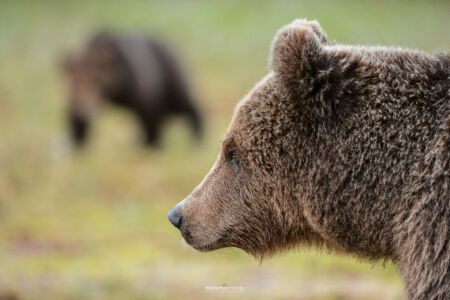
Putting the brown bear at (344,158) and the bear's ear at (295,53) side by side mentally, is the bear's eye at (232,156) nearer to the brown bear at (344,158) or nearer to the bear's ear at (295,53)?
the brown bear at (344,158)

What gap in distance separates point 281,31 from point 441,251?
1.43 metres

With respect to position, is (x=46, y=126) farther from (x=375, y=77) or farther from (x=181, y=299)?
(x=375, y=77)

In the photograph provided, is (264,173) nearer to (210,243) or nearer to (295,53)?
(210,243)

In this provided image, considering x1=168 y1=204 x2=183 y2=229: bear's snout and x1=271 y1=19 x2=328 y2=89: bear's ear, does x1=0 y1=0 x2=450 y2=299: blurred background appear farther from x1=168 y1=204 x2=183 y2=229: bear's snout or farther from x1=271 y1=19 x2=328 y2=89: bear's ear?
x1=271 y1=19 x2=328 y2=89: bear's ear

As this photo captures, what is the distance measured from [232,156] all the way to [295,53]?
80 centimetres

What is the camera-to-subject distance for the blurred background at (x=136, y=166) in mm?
7180

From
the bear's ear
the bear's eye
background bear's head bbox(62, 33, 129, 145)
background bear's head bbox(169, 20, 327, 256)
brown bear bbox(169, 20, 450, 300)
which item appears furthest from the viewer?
background bear's head bbox(62, 33, 129, 145)

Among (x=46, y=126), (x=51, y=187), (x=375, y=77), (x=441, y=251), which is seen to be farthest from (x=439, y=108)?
(x=46, y=126)

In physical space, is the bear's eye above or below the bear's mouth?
above

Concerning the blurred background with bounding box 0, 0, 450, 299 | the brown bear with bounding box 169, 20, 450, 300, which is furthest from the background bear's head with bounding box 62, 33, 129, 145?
the brown bear with bounding box 169, 20, 450, 300

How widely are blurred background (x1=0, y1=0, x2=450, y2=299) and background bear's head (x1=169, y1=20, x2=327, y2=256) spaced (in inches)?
13.3

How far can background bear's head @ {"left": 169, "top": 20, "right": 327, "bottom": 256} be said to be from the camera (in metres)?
3.83

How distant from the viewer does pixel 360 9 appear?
2783cm

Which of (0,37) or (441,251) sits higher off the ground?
(0,37)
